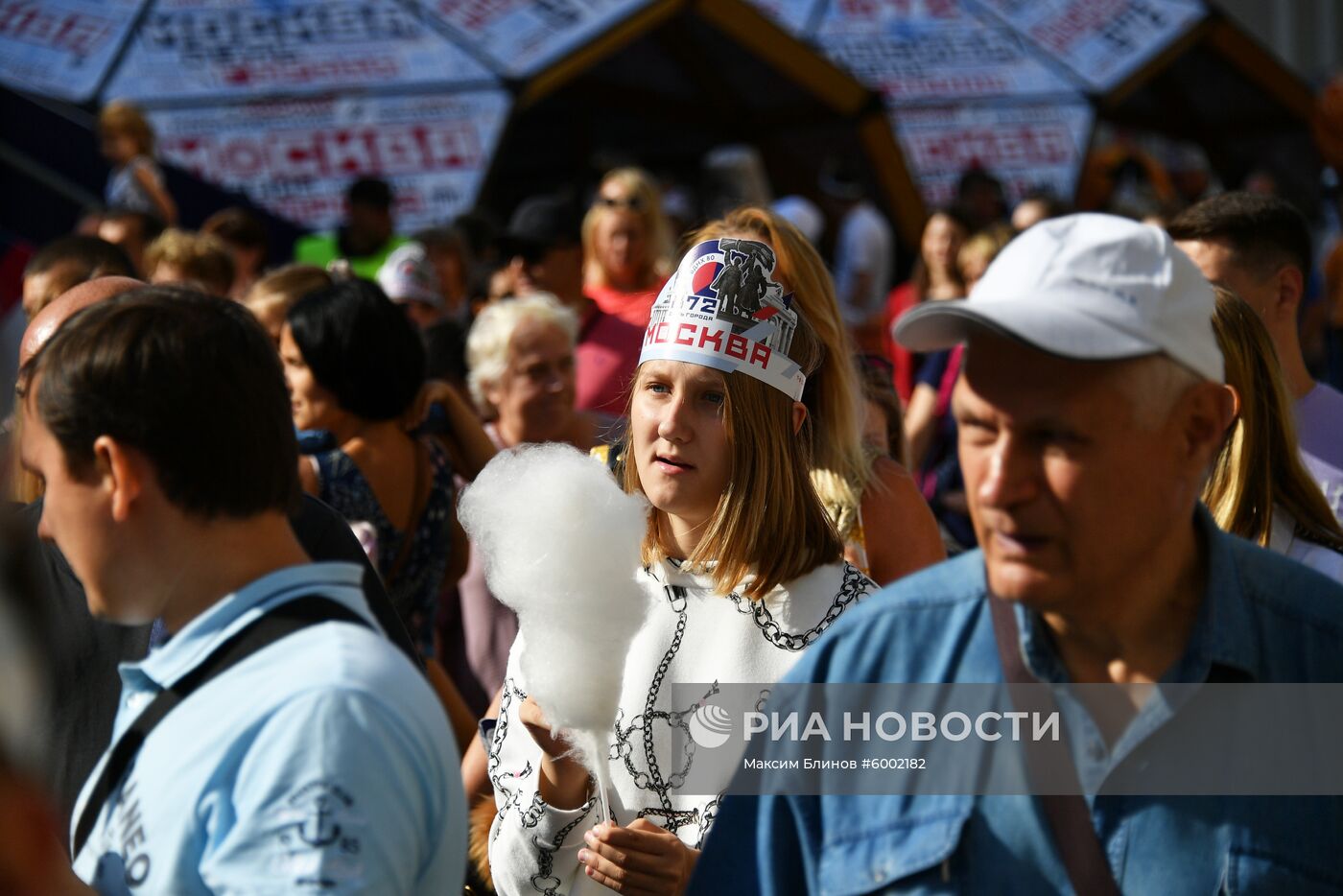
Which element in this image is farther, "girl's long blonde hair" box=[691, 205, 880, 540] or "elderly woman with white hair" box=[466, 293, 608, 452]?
"elderly woman with white hair" box=[466, 293, 608, 452]

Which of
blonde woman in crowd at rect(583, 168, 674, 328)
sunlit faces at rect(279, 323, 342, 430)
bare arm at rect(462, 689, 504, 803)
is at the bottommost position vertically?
blonde woman in crowd at rect(583, 168, 674, 328)

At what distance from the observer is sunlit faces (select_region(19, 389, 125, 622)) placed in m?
1.70

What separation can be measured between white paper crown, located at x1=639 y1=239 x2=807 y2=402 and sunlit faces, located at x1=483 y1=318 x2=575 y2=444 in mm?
2036

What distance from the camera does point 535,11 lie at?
10703 mm

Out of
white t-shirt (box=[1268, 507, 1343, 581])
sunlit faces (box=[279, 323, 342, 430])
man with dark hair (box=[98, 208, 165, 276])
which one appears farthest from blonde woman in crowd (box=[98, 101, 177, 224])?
white t-shirt (box=[1268, 507, 1343, 581])

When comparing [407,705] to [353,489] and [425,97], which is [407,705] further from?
[425,97]

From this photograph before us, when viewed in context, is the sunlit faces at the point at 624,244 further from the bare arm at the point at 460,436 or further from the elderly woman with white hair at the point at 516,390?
the bare arm at the point at 460,436

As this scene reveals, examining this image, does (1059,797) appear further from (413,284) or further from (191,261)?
(413,284)

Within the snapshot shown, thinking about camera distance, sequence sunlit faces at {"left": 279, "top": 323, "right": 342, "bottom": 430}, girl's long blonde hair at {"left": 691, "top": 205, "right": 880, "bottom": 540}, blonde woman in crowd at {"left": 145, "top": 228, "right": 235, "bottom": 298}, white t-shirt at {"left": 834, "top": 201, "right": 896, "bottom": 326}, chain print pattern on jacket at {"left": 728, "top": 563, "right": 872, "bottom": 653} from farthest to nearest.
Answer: white t-shirt at {"left": 834, "top": 201, "right": 896, "bottom": 326} < blonde woman in crowd at {"left": 145, "top": 228, "right": 235, "bottom": 298} < sunlit faces at {"left": 279, "top": 323, "right": 342, "bottom": 430} < girl's long blonde hair at {"left": 691, "top": 205, "right": 880, "bottom": 540} < chain print pattern on jacket at {"left": 728, "top": 563, "right": 872, "bottom": 653}

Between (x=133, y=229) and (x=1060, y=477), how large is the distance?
5.68m

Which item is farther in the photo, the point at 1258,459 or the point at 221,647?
the point at 1258,459

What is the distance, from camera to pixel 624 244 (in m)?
6.22
